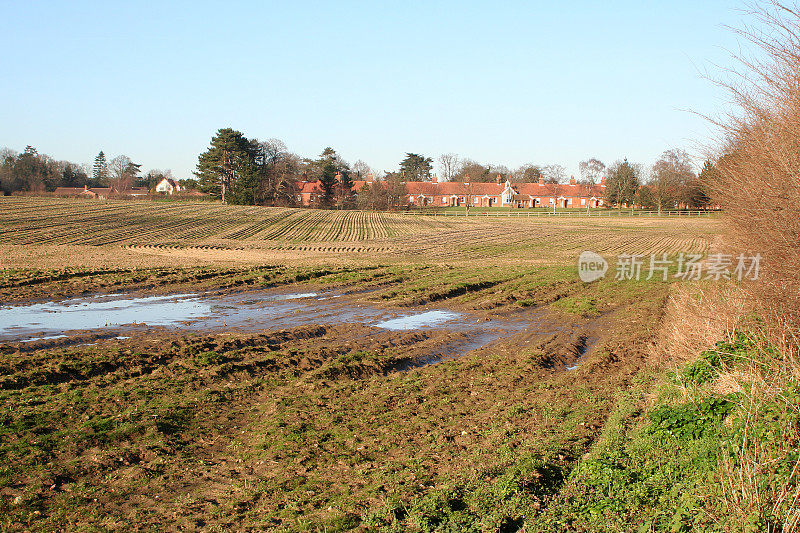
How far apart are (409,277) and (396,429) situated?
15773mm

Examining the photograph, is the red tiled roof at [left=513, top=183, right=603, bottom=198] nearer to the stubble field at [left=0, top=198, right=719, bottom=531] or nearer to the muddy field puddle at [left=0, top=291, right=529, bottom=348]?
the stubble field at [left=0, top=198, right=719, bottom=531]

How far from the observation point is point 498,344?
12.8 m

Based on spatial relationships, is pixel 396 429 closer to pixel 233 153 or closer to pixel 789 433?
pixel 789 433

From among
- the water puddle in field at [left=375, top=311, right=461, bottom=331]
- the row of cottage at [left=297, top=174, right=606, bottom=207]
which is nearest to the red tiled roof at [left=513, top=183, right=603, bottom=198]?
the row of cottage at [left=297, top=174, right=606, bottom=207]

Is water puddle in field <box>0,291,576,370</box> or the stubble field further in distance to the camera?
water puddle in field <box>0,291,576,370</box>

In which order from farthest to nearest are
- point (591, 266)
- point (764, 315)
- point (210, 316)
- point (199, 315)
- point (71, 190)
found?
1. point (71, 190)
2. point (591, 266)
3. point (199, 315)
4. point (210, 316)
5. point (764, 315)

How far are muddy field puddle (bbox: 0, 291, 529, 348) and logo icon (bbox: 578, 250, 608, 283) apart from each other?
9.56m

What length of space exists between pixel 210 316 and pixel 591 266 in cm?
1896

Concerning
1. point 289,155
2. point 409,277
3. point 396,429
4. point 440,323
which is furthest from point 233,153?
point 396,429

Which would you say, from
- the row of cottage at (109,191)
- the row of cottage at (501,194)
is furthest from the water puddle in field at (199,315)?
the row of cottage at (501,194)

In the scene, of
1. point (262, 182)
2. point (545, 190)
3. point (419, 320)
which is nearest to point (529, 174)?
point (545, 190)

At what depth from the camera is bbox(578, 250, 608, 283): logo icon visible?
24.2 metres

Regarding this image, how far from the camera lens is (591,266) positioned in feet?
92.6

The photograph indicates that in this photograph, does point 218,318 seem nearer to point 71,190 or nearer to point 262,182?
point 262,182
